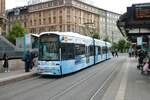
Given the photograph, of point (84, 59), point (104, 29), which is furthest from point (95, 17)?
point (84, 59)

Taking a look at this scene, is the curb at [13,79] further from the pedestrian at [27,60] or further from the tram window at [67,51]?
the tram window at [67,51]

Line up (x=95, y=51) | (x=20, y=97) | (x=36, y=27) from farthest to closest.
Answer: (x=36, y=27) < (x=95, y=51) < (x=20, y=97)

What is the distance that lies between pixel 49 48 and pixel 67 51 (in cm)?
174

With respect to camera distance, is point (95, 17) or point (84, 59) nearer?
point (84, 59)

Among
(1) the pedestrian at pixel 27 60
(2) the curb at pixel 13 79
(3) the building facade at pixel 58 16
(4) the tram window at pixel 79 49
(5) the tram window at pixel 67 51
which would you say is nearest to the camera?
(2) the curb at pixel 13 79

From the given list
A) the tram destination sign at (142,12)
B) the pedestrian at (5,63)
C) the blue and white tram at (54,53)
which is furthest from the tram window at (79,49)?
the tram destination sign at (142,12)

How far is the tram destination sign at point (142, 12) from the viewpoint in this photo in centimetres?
1933

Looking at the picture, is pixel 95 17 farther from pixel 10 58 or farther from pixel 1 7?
pixel 10 58

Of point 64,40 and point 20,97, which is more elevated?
point 64,40

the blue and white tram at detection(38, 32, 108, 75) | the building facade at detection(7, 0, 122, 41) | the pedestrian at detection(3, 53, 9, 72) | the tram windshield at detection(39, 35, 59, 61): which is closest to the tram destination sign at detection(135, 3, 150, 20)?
the blue and white tram at detection(38, 32, 108, 75)

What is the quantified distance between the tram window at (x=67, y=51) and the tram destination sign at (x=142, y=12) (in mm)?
6447

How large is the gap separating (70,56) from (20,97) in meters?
12.0

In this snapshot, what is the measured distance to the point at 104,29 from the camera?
154375 millimetres

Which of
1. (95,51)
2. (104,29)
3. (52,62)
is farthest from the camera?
(104,29)
